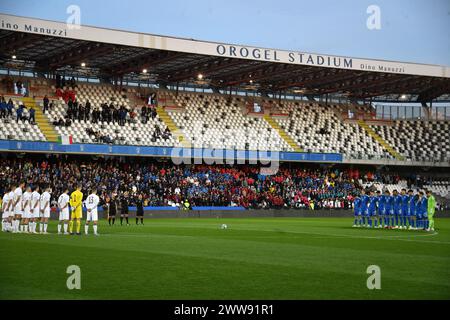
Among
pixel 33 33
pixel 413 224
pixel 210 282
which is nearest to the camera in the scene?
pixel 210 282

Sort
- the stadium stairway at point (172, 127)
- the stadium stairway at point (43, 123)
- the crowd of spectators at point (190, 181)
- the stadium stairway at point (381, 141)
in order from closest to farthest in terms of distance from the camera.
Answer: the crowd of spectators at point (190, 181) → the stadium stairway at point (43, 123) → the stadium stairway at point (172, 127) → the stadium stairway at point (381, 141)

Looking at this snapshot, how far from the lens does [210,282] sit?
13602 millimetres

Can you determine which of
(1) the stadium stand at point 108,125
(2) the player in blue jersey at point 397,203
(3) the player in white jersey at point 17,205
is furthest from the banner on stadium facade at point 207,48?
(2) the player in blue jersey at point 397,203

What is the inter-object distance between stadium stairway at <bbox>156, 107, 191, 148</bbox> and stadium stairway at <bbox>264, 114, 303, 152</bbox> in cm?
1010

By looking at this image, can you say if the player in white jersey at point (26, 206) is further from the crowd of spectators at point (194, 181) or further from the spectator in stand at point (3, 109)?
the spectator in stand at point (3, 109)

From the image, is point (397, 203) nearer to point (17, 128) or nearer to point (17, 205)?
point (17, 205)

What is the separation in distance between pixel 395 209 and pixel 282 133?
3116 cm

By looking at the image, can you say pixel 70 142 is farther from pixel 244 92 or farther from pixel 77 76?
pixel 244 92

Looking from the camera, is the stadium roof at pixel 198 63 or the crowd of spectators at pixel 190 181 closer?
the stadium roof at pixel 198 63

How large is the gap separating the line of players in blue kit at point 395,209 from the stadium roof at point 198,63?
2199 centimetres

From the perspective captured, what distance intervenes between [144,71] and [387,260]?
4305 centimetres

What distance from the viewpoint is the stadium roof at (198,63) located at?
49375 millimetres
